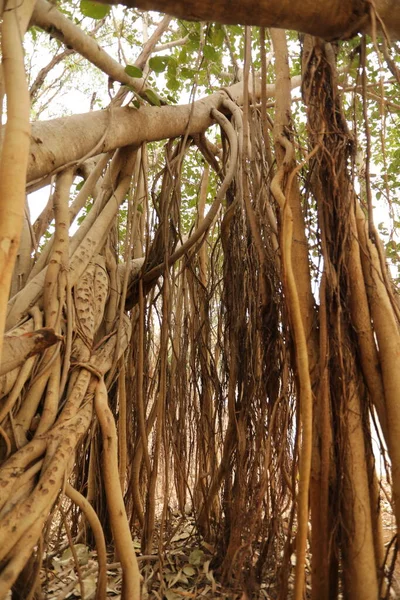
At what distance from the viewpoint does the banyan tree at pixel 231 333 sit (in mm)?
1146

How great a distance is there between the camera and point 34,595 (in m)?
1.35

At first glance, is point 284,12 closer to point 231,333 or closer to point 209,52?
point 209,52

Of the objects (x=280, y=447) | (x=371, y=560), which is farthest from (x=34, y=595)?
(x=371, y=560)

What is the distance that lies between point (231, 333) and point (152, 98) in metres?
0.94

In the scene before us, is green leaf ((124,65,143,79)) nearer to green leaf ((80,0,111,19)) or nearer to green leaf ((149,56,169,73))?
green leaf ((149,56,169,73))

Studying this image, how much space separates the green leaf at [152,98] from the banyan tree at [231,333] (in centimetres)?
3

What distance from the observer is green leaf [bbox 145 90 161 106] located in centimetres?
192

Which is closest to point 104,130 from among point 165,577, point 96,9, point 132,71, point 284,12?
point 132,71

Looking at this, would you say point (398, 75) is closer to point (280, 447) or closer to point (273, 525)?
point (280, 447)

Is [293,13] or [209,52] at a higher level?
[209,52]

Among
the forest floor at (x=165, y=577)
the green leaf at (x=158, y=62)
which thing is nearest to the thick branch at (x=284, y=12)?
the green leaf at (x=158, y=62)

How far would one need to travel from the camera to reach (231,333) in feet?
6.48

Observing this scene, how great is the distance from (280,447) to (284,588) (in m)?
0.36

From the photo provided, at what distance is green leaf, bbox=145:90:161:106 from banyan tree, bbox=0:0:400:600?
0.09 ft
